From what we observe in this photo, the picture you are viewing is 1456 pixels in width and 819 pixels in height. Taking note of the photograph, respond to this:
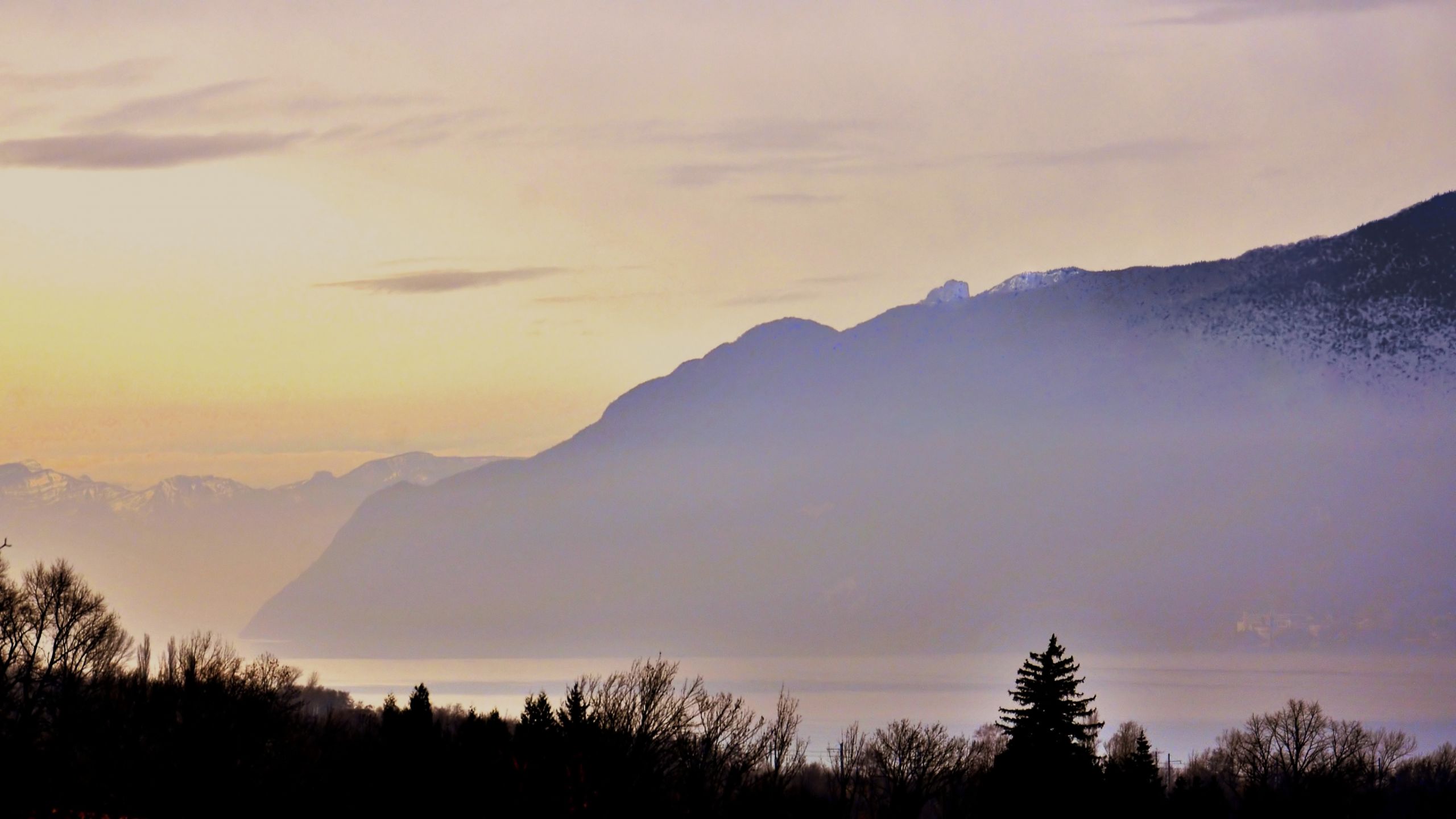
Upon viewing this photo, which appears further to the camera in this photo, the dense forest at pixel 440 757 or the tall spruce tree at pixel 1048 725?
the dense forest at pixel 440 757

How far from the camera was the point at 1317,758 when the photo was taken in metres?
157

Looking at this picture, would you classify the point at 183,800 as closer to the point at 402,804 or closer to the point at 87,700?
the point at 402,804

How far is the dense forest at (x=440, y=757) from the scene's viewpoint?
67.1 m

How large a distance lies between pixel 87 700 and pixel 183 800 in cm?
1926

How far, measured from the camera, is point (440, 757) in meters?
79.3

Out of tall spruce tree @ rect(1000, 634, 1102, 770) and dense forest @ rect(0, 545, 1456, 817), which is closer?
tall spruce tree @ rect(1000, 634, 1102, 770)

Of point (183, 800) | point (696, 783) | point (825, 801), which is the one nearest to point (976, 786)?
point (825, 801)

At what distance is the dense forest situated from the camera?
67062 millimetres

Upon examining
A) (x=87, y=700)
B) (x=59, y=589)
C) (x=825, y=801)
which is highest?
(x=59, y=589)

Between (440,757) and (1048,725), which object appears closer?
(1048,725)

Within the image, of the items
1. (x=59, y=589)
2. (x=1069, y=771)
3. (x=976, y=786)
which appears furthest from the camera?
(x=976, y=786)

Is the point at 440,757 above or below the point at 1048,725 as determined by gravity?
below

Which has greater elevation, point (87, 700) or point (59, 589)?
point (59, 589)

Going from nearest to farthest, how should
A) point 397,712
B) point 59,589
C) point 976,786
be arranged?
point 397,712 → point 59,589 → point 976,786
